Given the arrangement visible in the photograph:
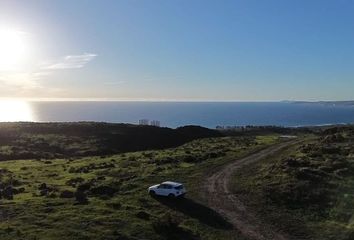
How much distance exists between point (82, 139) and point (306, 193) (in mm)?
97337

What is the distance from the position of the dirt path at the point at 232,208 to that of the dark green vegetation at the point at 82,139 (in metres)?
59.2

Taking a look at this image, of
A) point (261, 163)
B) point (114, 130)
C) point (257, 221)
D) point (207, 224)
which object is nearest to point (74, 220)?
point (207, 224)

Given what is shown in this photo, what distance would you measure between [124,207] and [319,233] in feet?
57.6

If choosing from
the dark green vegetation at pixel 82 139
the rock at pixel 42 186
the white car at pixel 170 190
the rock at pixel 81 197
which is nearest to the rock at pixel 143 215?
the white car at pixel 170 190

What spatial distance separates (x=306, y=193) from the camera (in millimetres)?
50906

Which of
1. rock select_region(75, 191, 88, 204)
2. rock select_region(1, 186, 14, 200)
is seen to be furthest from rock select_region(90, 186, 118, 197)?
rock select_region(1, 186, 14, 200)

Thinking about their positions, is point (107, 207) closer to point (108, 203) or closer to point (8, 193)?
point (108, 203)

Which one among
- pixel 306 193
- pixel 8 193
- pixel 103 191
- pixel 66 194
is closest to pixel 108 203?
pixel 103 191

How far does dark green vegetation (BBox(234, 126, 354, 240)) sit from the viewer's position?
42938mm

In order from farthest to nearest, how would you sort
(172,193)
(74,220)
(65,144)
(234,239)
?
(65,144) < (172,193) < (74,220) < (234,239)

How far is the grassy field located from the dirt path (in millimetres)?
1150

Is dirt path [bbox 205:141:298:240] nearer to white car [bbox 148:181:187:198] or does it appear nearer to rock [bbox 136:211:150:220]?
white car [bbox 148:181:187:198]

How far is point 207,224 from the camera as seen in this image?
43.4 m

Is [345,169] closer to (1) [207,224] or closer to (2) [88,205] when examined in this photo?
(1) [207,224]
